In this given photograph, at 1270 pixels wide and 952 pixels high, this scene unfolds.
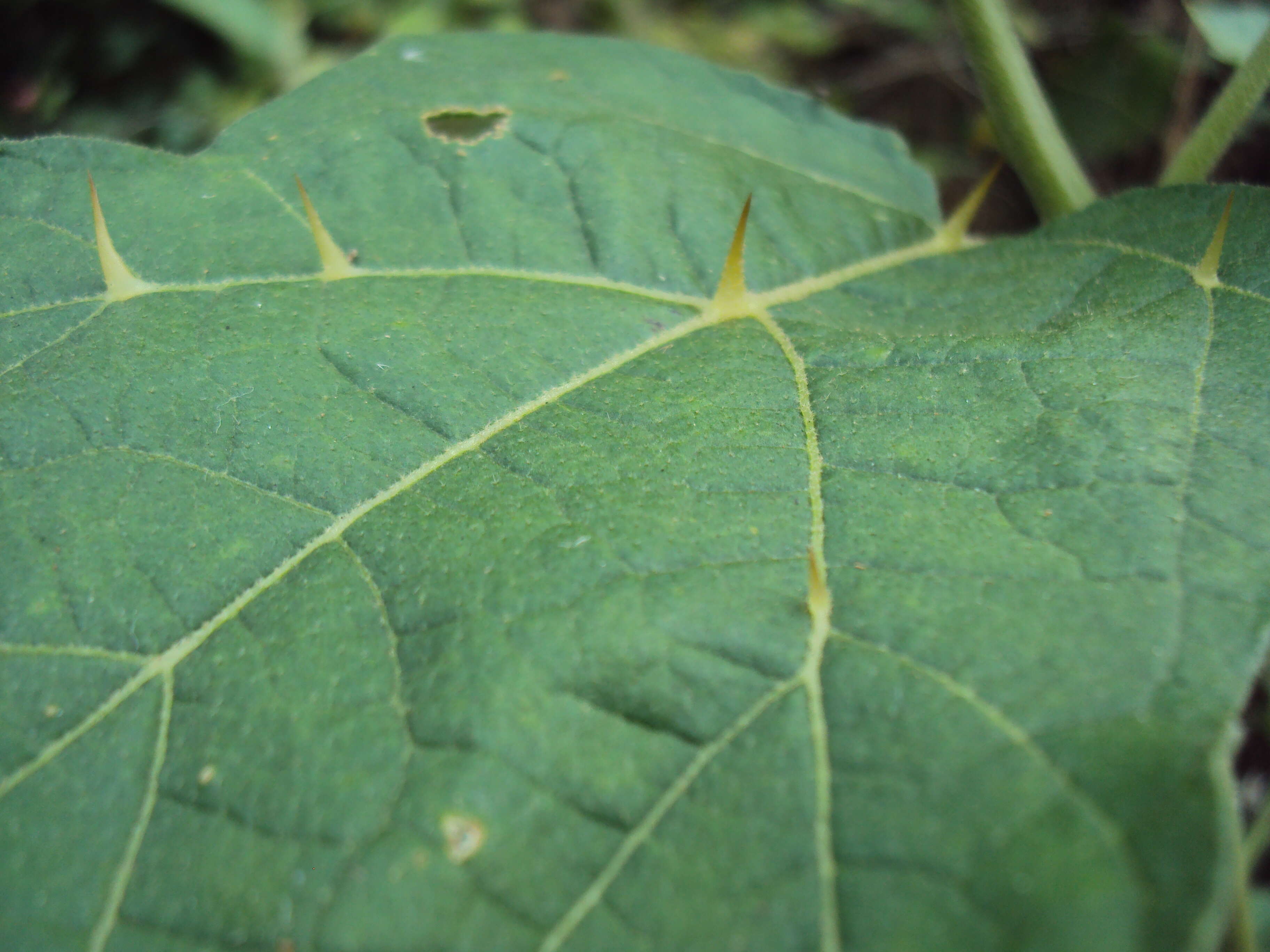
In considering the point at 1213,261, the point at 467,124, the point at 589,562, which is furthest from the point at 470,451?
the point at 1213,261

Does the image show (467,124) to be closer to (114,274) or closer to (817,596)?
(114,274)

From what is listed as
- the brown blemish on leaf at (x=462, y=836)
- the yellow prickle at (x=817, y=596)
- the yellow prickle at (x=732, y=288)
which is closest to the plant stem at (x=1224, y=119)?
the yellow prickle at (x=732, y=288)

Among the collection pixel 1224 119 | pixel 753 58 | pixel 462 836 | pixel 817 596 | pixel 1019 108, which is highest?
pixel 1224 119

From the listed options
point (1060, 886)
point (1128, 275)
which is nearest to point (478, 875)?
point (1060, 886)

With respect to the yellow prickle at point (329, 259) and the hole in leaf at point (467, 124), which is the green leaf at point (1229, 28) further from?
the yellow prickle at point (329, 259)

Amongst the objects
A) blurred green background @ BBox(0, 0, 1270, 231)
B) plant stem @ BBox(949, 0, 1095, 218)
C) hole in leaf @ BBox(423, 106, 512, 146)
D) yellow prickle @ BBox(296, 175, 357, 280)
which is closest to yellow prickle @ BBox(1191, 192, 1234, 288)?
plant stem @ BBox(949, 0, 1095, 218)

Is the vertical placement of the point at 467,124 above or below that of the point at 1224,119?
below

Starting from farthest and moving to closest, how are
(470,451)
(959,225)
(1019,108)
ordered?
(1019,108), (959,225), (470,451)
